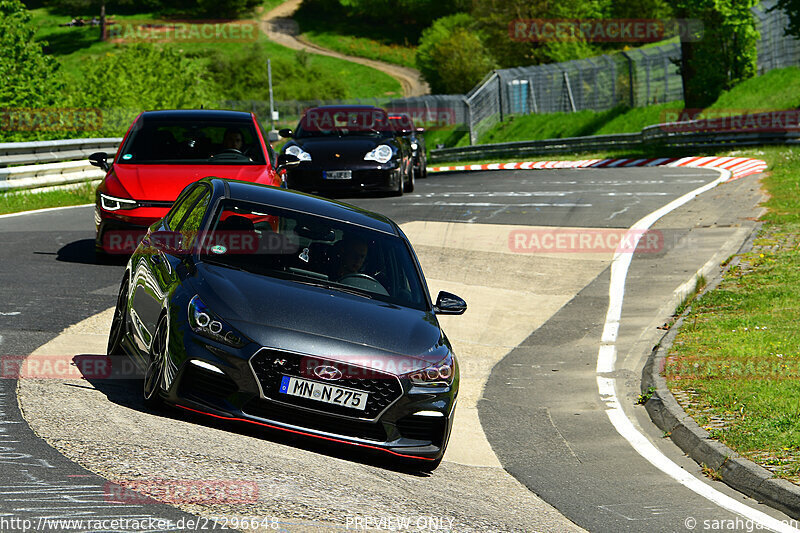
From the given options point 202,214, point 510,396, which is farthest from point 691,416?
point 202,214

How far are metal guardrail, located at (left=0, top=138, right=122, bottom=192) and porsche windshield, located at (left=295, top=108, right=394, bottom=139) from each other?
5900 millimetres

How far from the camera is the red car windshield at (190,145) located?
42.7 ft

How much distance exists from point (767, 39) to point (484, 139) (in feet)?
65.5

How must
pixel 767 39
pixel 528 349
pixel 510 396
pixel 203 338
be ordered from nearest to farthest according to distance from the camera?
pixel 203 338 < pixel 510 396 < pixel 528 349 < pixel 767 39

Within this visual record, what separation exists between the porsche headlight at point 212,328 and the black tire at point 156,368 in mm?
258

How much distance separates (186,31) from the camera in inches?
4515

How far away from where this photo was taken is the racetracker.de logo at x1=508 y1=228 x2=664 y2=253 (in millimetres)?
16234

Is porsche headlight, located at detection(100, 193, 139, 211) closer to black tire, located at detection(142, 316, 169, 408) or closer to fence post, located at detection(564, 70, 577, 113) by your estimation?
black tire, located at detection(142, 316, 169, 408)

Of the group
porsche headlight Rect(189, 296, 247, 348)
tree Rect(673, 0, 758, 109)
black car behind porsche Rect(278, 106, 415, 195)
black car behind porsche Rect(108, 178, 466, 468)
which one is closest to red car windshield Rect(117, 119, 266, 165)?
black car behind porsche Rect(108, 178, 466, 468)

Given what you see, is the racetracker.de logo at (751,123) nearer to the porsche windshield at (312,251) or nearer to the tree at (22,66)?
the tree at (22,66)

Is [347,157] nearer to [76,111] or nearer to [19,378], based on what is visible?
[19,378]

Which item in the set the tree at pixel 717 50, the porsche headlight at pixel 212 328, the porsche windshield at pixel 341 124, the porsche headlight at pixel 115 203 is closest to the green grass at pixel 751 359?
the porsche headlight at pixel 212 328

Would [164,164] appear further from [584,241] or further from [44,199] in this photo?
[44,199]

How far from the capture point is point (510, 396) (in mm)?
9906
